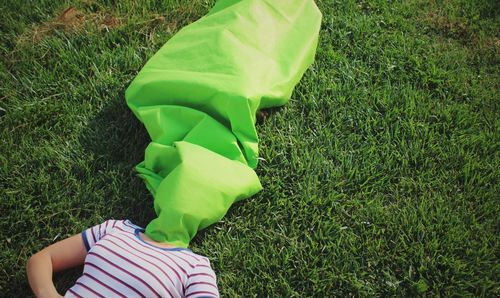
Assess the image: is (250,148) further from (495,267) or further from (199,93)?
(495,267)

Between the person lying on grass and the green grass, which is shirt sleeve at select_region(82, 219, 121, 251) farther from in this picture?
the green grass

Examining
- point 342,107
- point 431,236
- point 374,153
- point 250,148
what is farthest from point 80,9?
point 431,236

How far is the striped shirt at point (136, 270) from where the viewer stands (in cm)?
182

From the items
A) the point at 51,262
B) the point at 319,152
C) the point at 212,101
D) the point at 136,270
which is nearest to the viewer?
the point at 136,270

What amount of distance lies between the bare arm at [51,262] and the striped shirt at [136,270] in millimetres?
63

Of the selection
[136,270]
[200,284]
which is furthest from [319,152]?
[136,270]

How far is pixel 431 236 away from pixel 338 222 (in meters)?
0.51

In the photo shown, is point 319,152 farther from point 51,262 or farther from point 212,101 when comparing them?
point 51,262

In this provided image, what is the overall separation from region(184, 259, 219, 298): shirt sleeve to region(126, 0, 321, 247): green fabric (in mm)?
181

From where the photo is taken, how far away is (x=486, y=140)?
9.00 feet

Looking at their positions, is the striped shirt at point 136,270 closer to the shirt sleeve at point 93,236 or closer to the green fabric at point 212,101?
the shirt sleeve at point 93,236

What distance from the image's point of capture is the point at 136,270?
6.06 feet

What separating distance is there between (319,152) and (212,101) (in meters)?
0.75

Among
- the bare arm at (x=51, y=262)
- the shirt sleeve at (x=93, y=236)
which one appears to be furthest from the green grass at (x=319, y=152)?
the shirt sleeve at (x=93, y=236)
